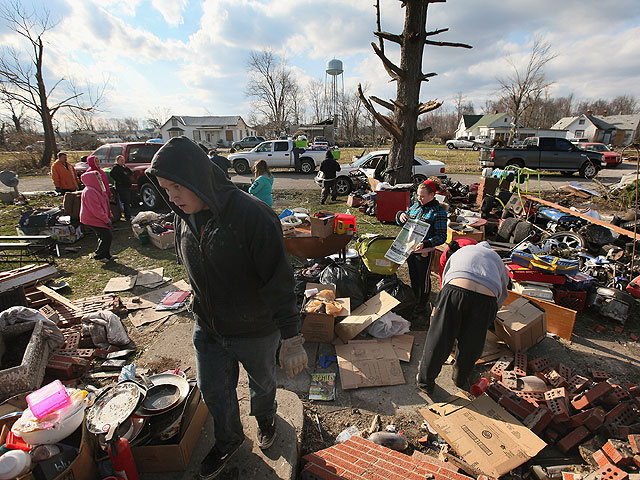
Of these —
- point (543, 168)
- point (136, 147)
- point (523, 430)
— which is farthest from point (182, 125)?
point (523, 430)

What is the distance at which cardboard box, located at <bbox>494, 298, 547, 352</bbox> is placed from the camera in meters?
3.40

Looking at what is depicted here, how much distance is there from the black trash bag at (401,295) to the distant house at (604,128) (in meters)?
67.8

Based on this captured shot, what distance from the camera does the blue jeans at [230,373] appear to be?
179cm

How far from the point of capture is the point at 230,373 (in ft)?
6.33

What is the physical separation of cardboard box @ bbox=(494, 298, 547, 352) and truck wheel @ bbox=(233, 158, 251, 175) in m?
15.5

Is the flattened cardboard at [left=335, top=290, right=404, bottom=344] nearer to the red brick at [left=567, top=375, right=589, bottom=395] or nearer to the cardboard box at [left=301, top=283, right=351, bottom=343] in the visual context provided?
the cardboard box at [left=301, top=283, right=351, bottom=343]

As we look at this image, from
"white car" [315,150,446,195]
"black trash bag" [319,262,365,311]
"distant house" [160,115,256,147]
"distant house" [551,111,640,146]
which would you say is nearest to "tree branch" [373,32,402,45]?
"white car" [315,150,446,195]

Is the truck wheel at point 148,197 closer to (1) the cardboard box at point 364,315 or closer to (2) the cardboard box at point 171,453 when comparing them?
(1) the cardboard box at point 364,315

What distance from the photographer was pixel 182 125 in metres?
50.8

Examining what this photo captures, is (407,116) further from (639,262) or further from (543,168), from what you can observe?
(543,168)

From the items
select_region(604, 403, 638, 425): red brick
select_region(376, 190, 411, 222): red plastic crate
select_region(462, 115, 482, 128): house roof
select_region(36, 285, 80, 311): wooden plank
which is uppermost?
select_region(462, 115, 482, 128): house roof

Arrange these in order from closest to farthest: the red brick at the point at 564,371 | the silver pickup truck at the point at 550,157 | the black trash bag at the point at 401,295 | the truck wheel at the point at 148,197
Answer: the red brick at the point at 564,371 < the black trash bag at the point at 401,295 < the truck wheel at the point at 148,197 < the silver pickup truck at the point at 550,157

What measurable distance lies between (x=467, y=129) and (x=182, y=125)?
52495 millimetres

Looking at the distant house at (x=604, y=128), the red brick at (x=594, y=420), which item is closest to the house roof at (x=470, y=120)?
the distant house at (x=604, y=128)
